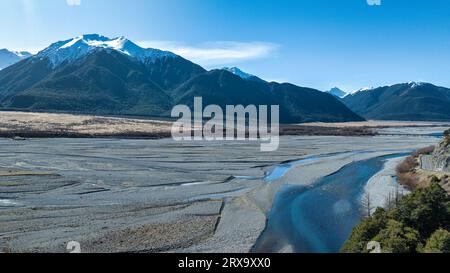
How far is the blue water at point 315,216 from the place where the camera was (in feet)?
76.0

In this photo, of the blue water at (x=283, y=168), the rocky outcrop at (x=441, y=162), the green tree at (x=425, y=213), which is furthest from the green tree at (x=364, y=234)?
the rocky outcrop at (x=441, y=162)

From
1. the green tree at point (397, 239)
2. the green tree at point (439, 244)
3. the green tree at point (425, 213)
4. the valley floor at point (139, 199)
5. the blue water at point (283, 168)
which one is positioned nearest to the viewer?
the green tree at point (439, 244)

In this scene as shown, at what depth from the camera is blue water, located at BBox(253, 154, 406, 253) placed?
23156 mm

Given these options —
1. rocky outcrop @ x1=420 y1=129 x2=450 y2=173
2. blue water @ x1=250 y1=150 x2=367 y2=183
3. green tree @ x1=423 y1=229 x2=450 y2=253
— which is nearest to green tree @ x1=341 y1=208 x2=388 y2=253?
green tree @ x1=423 y1=229 x2=450 y2=253

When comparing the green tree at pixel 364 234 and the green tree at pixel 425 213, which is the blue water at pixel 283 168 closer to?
the green tree at pixel 425 213

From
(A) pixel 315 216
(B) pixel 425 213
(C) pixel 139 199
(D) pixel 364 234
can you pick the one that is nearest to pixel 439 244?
(D) pixel 364 234

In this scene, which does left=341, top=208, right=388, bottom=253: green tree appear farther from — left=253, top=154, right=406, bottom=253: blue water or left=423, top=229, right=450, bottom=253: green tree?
left=253, top=154, right=406, bottom=253: blue water

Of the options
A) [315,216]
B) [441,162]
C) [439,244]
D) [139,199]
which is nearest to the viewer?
[439,244]

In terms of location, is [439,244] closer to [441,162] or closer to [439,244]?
[439,244]

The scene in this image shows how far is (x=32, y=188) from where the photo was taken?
117ft

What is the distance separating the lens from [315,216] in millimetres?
29312
